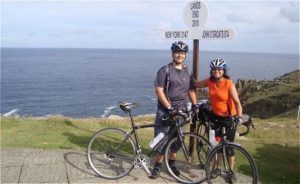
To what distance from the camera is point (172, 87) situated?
691cm

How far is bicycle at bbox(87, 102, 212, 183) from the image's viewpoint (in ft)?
22.4

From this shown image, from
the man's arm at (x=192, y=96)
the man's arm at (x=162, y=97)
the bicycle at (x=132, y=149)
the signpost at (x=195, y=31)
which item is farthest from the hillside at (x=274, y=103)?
the man's arm at (x=162, y=97)

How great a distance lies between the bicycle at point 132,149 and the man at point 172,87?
142 mm

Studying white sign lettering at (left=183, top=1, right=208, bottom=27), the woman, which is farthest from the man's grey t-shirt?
white sign lettering at (left=183, top=1, right=208, bottom=27)

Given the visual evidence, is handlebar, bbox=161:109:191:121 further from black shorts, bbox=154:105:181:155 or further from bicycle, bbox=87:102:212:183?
black shorts, bbox=154:105:181:155

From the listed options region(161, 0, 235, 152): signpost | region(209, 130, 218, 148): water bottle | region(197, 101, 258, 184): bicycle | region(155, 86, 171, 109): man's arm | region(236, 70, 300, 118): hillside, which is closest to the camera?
region(197, 101, 258, 184): bicycle

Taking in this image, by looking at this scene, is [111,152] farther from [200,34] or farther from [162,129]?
[200,34]

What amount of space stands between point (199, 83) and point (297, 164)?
572cm

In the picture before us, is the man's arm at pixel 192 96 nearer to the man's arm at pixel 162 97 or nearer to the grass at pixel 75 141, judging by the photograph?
the man's arm at pixel 162 97

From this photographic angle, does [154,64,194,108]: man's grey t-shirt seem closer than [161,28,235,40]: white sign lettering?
Yes

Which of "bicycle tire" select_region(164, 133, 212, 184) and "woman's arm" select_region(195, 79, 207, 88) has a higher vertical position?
"woman's arm" select_region(195, 79, 207, 88)

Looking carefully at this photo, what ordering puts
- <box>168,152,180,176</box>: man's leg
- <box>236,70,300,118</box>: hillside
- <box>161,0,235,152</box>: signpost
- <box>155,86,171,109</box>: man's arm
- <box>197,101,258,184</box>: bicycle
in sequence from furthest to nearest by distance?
1. <box>236,70,300,118</box>: hillside
2. <box>161,0,235,152</box>: signpost
3. <box>168,152,180,176</box>: man's leg
4. <box>155,86,171,109</box>: man's arm
5. <box>197,101,258,184</box>: bicycle

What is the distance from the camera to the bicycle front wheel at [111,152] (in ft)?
22.7

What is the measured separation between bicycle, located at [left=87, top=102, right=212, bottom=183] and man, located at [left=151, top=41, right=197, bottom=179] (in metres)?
0.14
